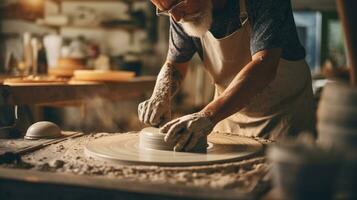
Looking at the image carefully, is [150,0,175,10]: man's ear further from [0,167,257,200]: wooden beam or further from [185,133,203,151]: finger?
[0,167,257,200]: wooden beam

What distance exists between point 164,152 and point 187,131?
14 centimetres

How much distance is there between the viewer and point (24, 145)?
201 centimetres

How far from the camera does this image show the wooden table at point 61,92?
9.12ft

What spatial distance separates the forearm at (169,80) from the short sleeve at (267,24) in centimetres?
58

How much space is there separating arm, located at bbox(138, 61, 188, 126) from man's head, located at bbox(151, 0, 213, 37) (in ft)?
Result: 1.11

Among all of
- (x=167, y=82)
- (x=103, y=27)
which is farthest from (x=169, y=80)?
(x=103, y=27)

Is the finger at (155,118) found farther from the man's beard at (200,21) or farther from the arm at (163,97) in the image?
the man's beard at (200,21)

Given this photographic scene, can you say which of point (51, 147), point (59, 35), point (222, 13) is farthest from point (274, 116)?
point (59, 35)

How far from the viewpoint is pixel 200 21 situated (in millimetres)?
2412

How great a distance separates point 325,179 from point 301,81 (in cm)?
175

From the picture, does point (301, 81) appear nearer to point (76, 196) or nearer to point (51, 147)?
point (51, 147)

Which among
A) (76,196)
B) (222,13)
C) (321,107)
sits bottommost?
(76,196)

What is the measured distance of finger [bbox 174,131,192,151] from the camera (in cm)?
183

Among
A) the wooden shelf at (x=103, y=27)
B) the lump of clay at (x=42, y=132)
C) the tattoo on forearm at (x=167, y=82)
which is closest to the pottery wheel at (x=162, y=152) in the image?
the lump of clay at (x=42, y=132)
